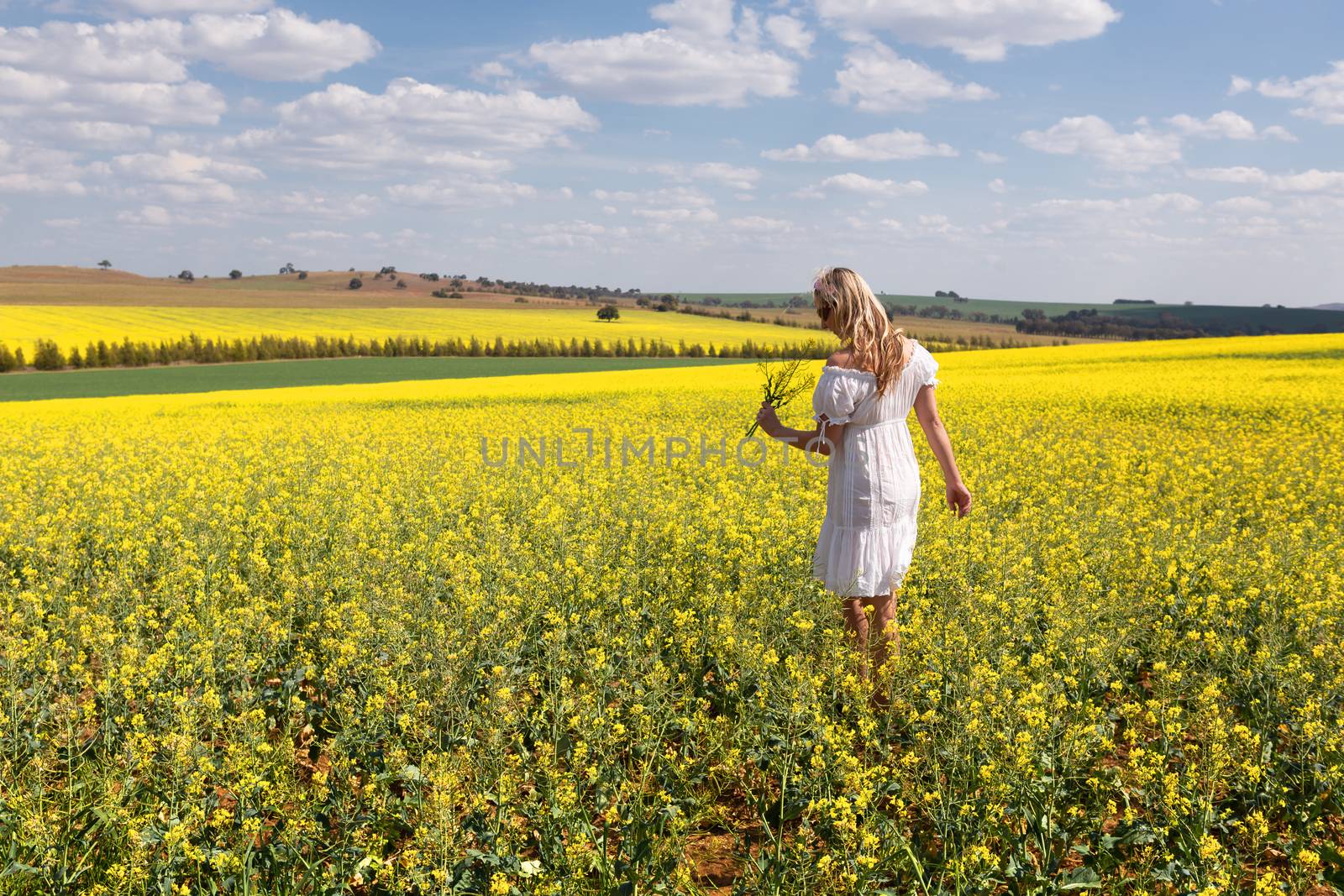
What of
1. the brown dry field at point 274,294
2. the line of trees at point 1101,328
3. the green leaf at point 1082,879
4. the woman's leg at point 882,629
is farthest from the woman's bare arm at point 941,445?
the line of trees at point 1101,328

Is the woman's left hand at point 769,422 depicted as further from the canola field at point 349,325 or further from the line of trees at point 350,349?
the canola field at point 349,325

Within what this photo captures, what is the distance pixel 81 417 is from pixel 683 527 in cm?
1585

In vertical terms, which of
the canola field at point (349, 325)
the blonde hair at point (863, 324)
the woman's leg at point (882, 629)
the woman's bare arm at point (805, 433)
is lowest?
the woman's leg at point (882, 629)

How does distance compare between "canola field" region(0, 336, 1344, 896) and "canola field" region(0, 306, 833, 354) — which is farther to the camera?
"canola field" region(0, 306, 833, 354)

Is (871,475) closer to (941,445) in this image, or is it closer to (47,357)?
(941,445)

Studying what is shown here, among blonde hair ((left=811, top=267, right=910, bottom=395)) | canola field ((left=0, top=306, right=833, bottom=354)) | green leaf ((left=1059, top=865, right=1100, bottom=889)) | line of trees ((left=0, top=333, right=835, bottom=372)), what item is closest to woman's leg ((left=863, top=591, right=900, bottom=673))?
blonde hair ((left=811, top=267, right=910, bottom=395))

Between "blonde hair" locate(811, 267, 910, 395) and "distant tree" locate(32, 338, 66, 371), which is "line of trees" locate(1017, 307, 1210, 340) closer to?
"distant tree" locate(32, 338, 66, 371)

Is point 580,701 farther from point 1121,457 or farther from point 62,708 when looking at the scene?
point 1121,457

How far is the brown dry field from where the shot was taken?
6650cm

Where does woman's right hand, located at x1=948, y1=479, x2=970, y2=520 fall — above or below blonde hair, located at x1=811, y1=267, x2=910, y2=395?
below

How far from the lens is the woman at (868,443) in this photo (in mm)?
4137

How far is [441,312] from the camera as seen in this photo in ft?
237

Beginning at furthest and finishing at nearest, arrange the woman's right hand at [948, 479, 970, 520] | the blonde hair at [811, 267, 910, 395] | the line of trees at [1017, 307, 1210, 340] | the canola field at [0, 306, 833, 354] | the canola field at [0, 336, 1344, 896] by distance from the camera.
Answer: the line of trees at [1017, 307, 1210, 340] < the canola field at [0, 306, 833, 354] < the woman's right hand at [948, 479, 970, 520] < the blonde hair at [811, 267, 910, 395] < the canola field at [0, 336, 1344, 896]

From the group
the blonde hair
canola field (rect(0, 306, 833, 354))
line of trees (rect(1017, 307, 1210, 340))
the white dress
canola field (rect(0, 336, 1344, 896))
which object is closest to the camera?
canola field (rect(0, 336, 1344, 896))
